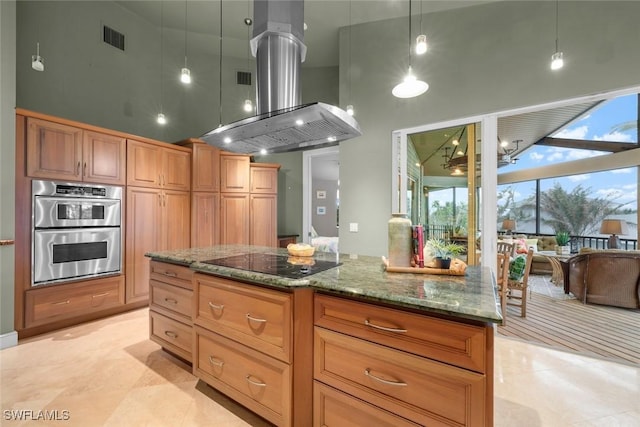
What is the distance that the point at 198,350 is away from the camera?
5.90 ft

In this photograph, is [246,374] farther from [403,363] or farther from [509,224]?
[509,224]

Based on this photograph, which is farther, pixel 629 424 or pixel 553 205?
pixel 553 205

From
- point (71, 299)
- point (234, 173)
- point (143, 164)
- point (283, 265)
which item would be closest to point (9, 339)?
point (71, 299)

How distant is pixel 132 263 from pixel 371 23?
4.56 meters

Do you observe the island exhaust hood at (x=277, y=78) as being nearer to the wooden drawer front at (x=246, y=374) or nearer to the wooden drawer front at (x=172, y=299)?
the wooden drawer front at (x=172, y=299)

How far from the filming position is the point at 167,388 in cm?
192

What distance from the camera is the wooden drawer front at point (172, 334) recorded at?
203cm

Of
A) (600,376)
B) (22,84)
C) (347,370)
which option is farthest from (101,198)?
(600,376)

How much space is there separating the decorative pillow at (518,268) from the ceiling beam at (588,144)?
4.50 m

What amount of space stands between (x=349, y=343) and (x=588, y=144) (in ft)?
25.9

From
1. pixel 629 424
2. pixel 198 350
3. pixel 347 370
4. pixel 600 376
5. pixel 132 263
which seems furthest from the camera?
pixel 132 263

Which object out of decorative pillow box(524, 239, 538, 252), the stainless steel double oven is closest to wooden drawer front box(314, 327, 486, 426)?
the stainless steel double oven

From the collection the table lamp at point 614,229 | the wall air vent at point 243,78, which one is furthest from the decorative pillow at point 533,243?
the wall air vent at point 243,78

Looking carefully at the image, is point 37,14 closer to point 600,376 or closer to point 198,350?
point 198,350
